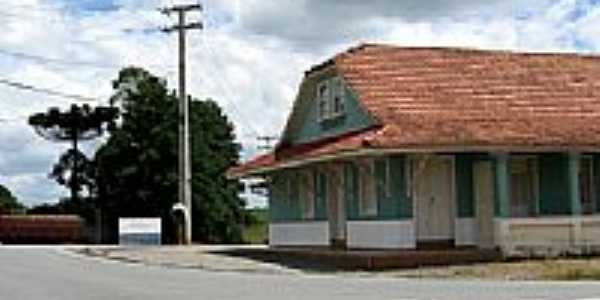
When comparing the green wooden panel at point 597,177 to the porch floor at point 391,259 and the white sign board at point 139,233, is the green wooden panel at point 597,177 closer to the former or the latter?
the porch floor at point 391,259

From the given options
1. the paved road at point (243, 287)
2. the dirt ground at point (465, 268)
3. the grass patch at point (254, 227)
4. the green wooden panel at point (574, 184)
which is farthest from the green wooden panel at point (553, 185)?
the grass patch at point (254, 227)

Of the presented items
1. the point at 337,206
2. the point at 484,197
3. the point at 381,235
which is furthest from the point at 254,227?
the point at 484,197

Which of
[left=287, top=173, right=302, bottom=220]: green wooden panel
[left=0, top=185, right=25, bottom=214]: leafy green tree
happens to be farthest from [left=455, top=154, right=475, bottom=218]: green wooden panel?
[left=0, top=185, right=25, bottom=214]: leafy green tree

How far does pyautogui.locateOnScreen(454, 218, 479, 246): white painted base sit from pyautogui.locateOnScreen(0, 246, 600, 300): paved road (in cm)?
685

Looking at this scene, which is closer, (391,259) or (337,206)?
(391,259)

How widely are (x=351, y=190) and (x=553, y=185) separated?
5565 millimetres

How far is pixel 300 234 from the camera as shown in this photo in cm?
3878

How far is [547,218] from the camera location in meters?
31.5

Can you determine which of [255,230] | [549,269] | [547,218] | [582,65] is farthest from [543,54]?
[255,230]

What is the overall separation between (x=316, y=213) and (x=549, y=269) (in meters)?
12.2

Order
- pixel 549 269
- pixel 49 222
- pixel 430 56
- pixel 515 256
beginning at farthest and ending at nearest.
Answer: pixel 49 222, pixel 430 56, pixel 515 256, pixel 549 269

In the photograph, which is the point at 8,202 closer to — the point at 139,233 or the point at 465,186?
the point at 139,233

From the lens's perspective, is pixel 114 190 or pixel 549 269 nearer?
pixel 549 269

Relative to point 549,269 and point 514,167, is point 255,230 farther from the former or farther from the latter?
point 549,269
